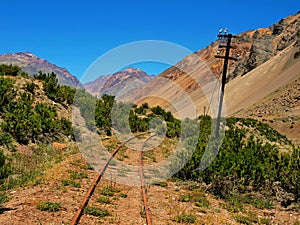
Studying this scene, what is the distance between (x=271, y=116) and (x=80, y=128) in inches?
1632

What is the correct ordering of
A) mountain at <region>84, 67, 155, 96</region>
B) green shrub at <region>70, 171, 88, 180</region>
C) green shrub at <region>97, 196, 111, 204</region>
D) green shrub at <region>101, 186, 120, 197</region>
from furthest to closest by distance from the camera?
1. mountain at <region>84, 67, 155, 96</region>
2. green shrub at <region>70, 171, 88, 180</region>
3. green shrub at <region>101, 186, 120, 197</region>
4. green shrub at <region>97, 196, 111, 204</region>

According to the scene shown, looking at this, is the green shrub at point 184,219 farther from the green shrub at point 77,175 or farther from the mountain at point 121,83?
the mountain at point 121,83

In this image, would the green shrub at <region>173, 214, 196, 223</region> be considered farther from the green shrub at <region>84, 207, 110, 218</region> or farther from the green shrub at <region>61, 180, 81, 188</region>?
the green shrub at <region>61, 180, 81, 188</region>

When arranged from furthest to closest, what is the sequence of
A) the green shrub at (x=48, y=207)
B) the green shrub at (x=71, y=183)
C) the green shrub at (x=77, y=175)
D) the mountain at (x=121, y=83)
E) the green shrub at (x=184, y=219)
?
the mountain at (x=121, y=83), the green shrub at (x=77, y=175), the green shrub at (x=71, y=183), the green shrub at (x=184, y=219), the green shrub at (x=48, y=207)

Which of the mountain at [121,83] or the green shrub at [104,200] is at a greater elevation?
the mountain at [121,83]

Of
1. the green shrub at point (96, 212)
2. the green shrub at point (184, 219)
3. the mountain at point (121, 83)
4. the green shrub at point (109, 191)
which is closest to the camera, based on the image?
the green shrub at point (96, 212)

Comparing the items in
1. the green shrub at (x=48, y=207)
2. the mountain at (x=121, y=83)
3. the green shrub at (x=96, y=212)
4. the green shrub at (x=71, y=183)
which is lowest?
the green shrub at (x=96, y=212)

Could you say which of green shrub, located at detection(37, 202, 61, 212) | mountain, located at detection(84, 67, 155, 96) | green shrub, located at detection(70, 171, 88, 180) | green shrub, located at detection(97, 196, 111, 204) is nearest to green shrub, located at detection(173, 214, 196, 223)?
green shrub, located at detection(97, 196, 111, 204)

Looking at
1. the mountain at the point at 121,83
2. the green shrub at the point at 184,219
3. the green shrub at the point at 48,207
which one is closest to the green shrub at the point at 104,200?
the green shrub at the point at 48,207

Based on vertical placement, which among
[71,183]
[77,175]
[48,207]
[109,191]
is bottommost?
[48,207]

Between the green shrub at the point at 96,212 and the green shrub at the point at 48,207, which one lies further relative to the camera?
the green shrub at the point at 96,212

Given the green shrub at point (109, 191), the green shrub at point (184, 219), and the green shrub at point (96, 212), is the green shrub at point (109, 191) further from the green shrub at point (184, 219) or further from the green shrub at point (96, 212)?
the green shrub at point (184, 219)

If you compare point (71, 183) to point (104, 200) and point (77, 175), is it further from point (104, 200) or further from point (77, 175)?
point (104, 200)

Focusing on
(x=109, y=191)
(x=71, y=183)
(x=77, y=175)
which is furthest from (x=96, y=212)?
(x=77, y=175)
